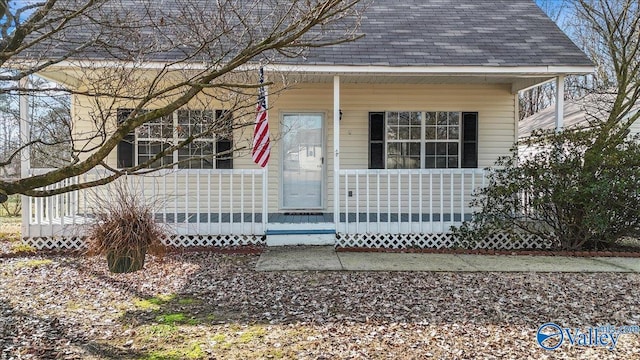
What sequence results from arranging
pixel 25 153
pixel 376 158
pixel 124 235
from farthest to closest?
pixel 376 158 → pixel 25 153 → pixel 124 235

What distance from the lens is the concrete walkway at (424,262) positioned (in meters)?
5.74

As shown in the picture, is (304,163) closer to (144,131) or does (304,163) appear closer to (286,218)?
(286,218)

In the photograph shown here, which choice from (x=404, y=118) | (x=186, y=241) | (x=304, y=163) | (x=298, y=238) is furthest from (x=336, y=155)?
(x=186, y=241)

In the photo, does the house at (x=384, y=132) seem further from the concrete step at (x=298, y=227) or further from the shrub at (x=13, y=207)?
the shrub at (x=13, y=207)

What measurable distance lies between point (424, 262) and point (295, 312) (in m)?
2.63

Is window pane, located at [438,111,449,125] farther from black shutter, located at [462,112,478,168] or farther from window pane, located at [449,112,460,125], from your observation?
black shutter, located at [462,112,478,168]

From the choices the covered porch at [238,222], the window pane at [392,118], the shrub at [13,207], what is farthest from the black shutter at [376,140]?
the shrub at [13,207]

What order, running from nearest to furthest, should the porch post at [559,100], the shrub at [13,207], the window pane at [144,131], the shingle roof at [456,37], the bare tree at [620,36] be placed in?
the shingle roof at [456,37] → the porch post at [559,100] → the window pane at [144,131] → the bare tree at [620,36] → the shrub at [13,207]

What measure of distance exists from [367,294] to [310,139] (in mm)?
A: 4607

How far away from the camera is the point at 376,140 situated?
8.70 m

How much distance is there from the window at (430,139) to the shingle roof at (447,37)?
1544 mm

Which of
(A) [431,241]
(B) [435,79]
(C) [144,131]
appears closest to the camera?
(A) [431,241]

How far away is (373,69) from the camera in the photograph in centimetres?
691

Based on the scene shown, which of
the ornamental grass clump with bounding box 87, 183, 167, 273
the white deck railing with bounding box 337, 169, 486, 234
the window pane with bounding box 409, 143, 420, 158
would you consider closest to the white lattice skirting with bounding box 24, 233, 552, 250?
the white deck railing with bounding box 337, 169, 486, 234
